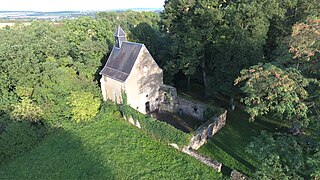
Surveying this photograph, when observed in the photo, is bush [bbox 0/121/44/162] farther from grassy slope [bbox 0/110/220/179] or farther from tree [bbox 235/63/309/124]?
tree [bbox 235/63/309/124]

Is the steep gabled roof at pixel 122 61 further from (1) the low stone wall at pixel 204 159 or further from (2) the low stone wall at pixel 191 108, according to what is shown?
(1) the low stone wall at pixel 204 159

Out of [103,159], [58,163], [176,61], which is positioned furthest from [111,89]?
[58,163]

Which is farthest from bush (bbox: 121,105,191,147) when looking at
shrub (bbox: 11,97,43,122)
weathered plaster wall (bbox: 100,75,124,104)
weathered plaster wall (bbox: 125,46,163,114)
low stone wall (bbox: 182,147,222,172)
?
shrub (bbox: 11,97,43,122)

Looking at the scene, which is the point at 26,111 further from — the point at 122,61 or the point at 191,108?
the point at 191,108

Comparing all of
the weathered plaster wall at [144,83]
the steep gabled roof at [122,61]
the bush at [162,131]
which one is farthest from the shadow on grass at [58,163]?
the steep gabled roof at [122,61]

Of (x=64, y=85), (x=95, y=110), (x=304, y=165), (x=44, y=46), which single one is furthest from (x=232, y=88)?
(x=44, y=46)
